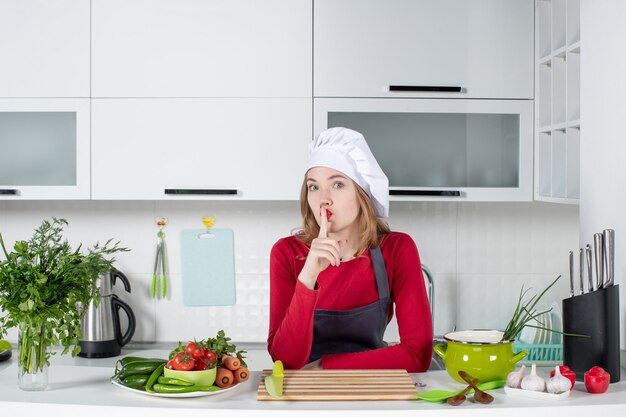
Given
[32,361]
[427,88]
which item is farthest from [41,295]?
[427,88]

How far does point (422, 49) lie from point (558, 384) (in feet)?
4.93

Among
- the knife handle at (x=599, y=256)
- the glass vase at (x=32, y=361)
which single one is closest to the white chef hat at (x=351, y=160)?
the knife handle at (x=599, y=256)

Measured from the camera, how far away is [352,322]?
7.21 feet

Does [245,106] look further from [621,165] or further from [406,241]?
[621,165]

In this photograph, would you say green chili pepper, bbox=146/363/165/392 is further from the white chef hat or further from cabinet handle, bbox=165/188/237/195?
cabinet handle, bbox=165/188/237/195

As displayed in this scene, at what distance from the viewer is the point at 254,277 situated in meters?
3.21

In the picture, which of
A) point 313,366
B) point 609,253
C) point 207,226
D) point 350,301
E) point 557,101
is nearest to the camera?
point 609,253

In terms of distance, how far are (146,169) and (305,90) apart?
0.65 m

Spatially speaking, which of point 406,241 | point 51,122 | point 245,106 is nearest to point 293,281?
point 406,241

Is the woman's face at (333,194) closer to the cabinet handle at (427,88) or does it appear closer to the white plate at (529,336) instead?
the cabinet handle at (427,88)

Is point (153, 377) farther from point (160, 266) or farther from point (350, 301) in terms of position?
point (160, 266)

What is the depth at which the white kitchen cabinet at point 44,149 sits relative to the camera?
279 centimetres

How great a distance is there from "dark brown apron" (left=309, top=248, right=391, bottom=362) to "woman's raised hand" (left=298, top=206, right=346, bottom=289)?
1.13 feet

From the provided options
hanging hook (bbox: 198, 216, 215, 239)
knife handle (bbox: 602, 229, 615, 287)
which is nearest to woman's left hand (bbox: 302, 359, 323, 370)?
knife handle (bbox: 602, 229, 615, 287)
